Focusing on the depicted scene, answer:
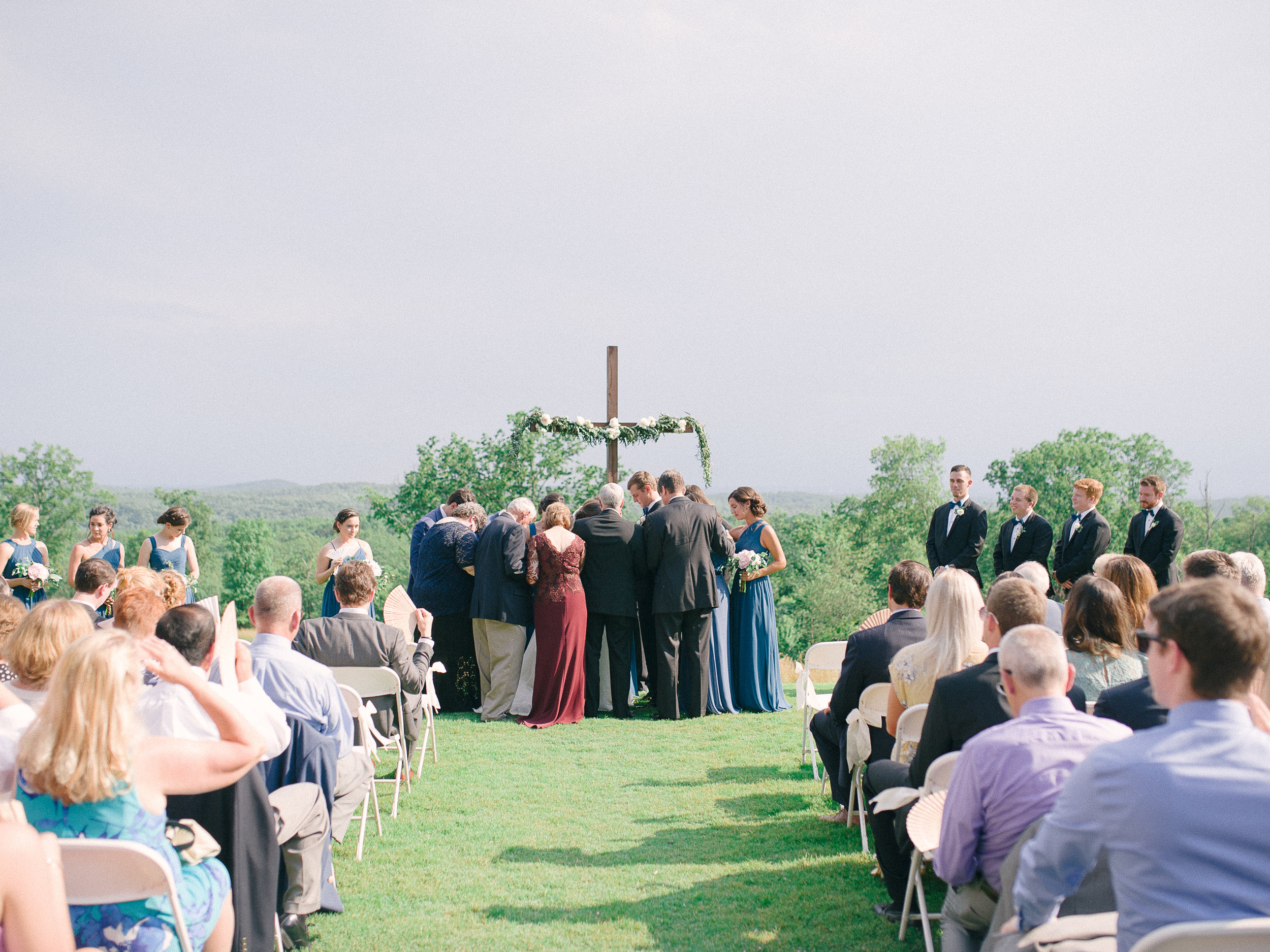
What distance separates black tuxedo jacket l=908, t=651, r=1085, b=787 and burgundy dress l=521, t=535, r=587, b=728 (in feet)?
16.5

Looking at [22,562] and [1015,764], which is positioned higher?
[22,562]

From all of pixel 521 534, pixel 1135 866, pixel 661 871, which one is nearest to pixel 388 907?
pixel 661 871

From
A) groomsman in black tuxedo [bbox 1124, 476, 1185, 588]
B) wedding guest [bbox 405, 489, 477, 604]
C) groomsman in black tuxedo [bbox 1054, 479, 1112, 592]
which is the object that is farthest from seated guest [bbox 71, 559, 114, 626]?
groomsman in black tuxedo [bbox 1124, 476, 1185, 588]

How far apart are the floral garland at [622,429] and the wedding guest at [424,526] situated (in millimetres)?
1311

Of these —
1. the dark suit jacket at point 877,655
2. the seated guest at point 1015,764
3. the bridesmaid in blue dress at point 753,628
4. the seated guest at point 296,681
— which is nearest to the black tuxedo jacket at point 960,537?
the bridesmaid in blue dress at point 753,628

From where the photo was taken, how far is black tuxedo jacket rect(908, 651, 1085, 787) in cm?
309

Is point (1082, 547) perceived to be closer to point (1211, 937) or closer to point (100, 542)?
point (1211, 937)

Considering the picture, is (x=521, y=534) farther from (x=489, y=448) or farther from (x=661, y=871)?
(x=489, y=448)

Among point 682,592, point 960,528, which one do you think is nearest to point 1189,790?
point 682,592

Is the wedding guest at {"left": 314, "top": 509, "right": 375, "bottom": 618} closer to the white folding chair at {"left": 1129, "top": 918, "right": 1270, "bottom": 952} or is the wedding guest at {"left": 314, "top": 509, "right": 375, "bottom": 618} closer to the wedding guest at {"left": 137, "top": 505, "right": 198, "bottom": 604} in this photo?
the wedding guest at {"left": 137, "top": 505, "right": 198, "bottom": 604}

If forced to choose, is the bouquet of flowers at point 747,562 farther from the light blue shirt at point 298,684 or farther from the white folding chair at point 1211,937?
the white folding chair at point 1211,937

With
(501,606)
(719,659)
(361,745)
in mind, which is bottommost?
(719,659)

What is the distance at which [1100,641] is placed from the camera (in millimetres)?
3750

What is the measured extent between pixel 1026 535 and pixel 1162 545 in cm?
120
